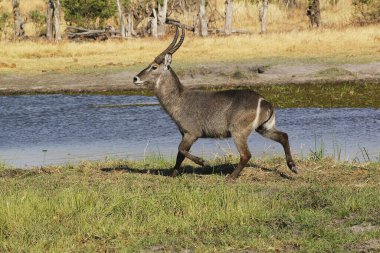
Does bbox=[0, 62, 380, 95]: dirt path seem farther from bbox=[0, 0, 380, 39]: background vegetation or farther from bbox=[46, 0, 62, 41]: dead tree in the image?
bbox=[0, 0, 380, 39]: background vegetation

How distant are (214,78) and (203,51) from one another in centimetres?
566

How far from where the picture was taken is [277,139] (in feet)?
28.4

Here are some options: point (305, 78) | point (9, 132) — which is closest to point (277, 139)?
point (9, 132)

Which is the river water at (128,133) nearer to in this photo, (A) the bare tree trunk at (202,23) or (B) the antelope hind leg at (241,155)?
(B) the antelope hind leg at (241,155)

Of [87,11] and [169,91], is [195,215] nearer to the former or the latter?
[169,91]

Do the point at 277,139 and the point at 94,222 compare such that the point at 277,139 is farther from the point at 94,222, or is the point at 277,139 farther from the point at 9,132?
the point at 9,132

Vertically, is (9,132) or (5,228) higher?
(5,228)

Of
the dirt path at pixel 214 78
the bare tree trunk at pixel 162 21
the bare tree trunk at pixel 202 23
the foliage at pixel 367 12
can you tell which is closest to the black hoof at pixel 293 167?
the dirt path at pixel 214 78

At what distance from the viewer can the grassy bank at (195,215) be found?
5461 millimetres

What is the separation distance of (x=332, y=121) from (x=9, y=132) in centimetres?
578

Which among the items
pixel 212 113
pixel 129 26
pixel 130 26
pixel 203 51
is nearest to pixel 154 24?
pixel 129 26

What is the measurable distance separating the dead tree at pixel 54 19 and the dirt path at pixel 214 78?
45.1 ft

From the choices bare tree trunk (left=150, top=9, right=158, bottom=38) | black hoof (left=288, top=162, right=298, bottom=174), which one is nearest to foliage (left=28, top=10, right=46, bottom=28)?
bare tree trunk (left=150, top=9, right=158, bottom=38)

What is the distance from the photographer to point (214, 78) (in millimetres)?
21766
